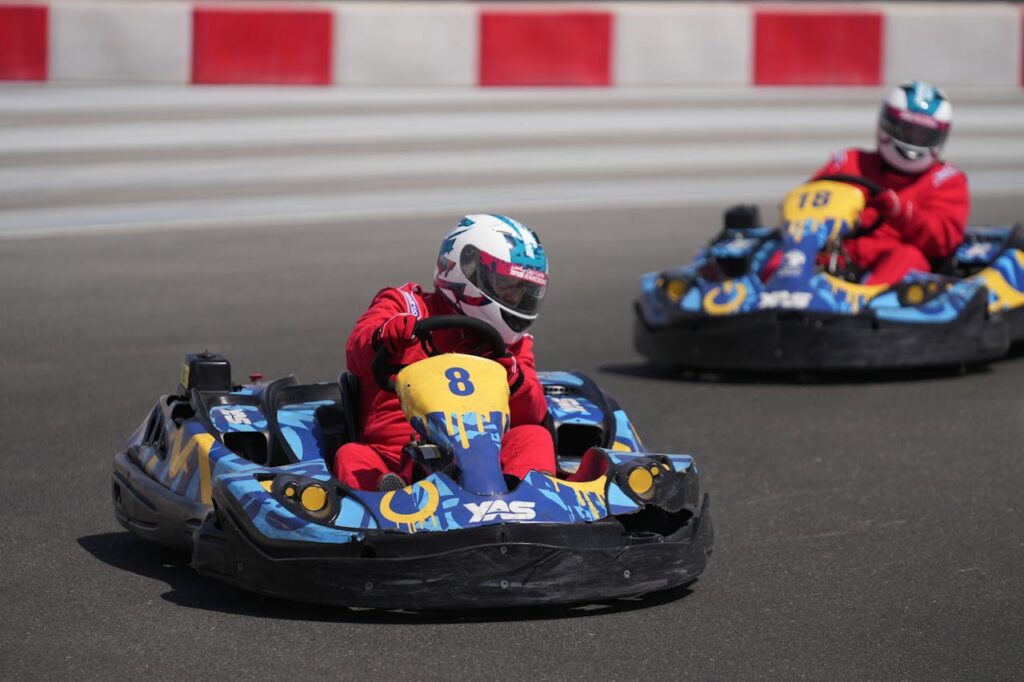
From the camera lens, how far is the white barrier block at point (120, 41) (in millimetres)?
10320

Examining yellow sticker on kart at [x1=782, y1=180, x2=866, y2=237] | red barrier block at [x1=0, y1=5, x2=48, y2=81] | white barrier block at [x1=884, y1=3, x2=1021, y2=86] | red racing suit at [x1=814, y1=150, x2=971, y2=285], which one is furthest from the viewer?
white barrier block at [x1=884, y1=3, x2=1021, y2=86]

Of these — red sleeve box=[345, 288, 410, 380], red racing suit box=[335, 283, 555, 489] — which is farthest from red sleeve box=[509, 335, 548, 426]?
red sleeve box=[345, 288, 410, 380]

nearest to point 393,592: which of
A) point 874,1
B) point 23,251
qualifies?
point 23,251

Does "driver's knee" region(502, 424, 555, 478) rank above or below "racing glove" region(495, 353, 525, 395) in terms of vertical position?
below

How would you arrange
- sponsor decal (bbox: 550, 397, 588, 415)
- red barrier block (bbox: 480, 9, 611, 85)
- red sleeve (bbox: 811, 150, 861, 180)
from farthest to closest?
1. red barrier block (bbox: 480, 9, 611, 85)
2. red sleeve (bbox: 811, 150, 861, 180)
3. sponsor decal (bbox: 550, 397, 588, 415)

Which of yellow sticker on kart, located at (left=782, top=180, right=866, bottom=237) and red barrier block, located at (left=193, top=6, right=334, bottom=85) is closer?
yellow sticker on kart, located at (left=782, top=180, right=866, bottom=237)

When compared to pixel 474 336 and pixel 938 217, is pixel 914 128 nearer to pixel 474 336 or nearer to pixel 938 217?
pixel 938 217

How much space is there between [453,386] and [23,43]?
6366mm

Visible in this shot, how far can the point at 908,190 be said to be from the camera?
8.48 meters

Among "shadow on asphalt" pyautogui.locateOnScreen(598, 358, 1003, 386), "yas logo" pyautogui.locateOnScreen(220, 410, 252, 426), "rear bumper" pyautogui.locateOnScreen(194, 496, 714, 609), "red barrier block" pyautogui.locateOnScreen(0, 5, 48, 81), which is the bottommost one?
"shadow on asphalt" pyautogui.locateOnScreen(598, 358, 1003, 386)

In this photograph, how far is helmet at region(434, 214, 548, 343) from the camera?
486 cm

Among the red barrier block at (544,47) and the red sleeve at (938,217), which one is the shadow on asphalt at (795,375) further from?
the red barrier block at (544,47)

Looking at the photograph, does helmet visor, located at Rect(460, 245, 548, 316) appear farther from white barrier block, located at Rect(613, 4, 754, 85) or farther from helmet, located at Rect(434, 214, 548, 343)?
white barrier block, located at Rect(613, 4, 754, 85)

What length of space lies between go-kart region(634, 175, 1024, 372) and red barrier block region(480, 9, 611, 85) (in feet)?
11.5
